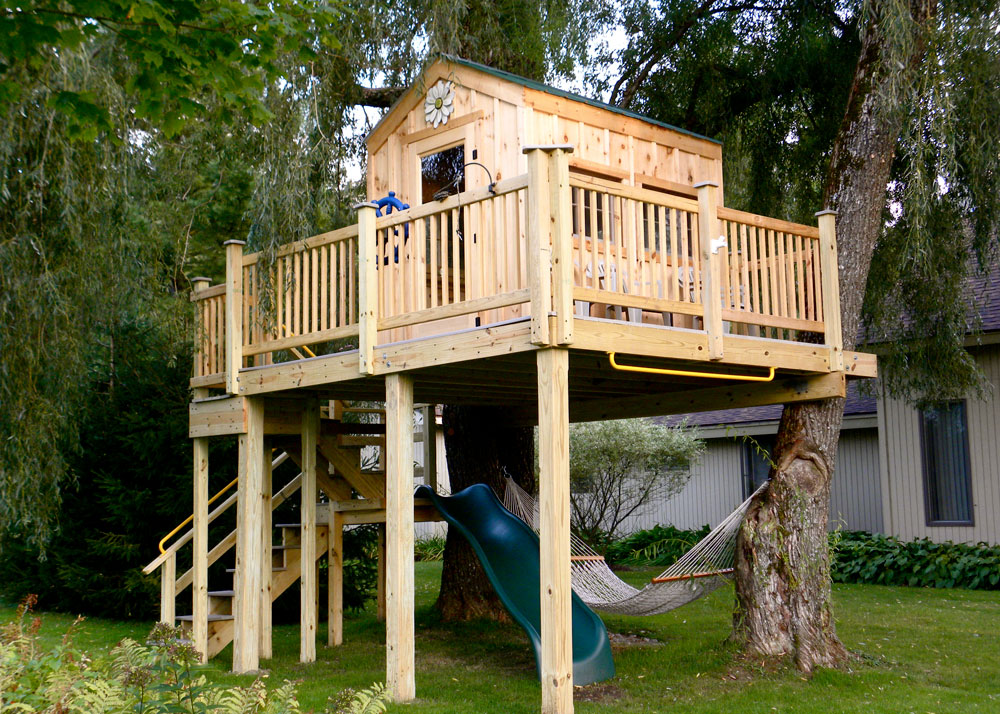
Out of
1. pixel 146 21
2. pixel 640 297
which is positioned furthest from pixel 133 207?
pixel 640 297

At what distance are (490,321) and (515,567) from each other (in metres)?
2.19

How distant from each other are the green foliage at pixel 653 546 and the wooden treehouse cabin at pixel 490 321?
258 inches

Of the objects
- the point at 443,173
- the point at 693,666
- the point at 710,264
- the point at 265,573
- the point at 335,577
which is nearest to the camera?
the point at 710,264

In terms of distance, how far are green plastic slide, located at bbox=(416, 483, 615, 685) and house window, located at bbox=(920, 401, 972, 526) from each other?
654 cm

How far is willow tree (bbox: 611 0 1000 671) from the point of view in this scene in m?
8.05

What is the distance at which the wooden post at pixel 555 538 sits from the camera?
6180 mm

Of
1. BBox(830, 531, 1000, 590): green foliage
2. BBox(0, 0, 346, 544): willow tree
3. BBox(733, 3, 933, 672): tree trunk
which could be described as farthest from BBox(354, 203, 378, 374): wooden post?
BBox(830, 531, 1000, 590): green foliage

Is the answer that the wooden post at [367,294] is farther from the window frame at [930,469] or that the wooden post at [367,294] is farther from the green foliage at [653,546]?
the green foliage at [653,546]

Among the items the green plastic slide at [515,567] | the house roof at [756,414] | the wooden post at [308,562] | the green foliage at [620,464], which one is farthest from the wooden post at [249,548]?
the house roof at [756,414]

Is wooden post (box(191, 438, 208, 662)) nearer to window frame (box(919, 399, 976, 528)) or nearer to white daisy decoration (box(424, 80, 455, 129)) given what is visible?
white daisy decoration (box(424, 80, 455, 129))

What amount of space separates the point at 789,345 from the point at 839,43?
5006mm

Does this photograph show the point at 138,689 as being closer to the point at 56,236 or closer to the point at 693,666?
the point at 693,666

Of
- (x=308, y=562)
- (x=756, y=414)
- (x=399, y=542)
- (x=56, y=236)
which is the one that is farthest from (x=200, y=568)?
(x=756, y=414)

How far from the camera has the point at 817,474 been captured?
27.0 ft
